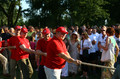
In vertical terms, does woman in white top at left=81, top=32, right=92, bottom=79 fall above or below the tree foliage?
below

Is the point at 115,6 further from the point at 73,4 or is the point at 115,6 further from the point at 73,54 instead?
the point at 73,54

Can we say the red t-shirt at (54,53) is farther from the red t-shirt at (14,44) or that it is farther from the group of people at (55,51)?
the red t-shirt at (14,44)

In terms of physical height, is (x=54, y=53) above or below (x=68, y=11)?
below

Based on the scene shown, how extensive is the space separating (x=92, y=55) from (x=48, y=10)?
1993 cm

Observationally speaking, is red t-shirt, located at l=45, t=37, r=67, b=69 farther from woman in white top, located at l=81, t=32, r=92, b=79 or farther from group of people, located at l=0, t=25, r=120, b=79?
woman in white top, located at l=81, t=32, r=92, b=79

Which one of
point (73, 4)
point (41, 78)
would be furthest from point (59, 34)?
point (73, 4)

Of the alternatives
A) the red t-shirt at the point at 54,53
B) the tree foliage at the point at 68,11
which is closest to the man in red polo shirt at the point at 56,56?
the red t-shirt at the point at 54,53

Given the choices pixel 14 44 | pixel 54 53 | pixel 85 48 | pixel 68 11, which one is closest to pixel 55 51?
pixel 54 53

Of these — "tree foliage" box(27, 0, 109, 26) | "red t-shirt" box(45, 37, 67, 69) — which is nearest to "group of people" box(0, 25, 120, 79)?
"red t-shirt" box(45, 37, 67, 69)

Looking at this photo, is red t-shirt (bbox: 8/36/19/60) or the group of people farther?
red t-shirt (bbox: 8/36/19/60)

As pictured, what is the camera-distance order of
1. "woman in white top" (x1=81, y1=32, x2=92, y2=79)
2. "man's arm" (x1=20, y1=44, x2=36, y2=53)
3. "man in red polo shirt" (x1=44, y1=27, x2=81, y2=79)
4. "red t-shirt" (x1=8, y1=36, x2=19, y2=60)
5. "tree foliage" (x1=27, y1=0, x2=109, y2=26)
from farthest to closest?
"tree foliage" (x1=27, y1=0, x2=109, y2=26), "woman in white top" (x1=81, y1=32, x2=92, y2=79), "red t-shirt" (x1=8, y1=36, x2=19, y2=60), "man's arm" (x1=20, y1=44, x2=36, y2=53), "man in red polo shirt" (x1=44, y1=27, x2=81, y2=79)

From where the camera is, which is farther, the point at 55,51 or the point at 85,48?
the point at 85,48

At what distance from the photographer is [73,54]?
7926 mm

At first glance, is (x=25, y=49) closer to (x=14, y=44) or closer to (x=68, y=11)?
(x=14, y=44)
